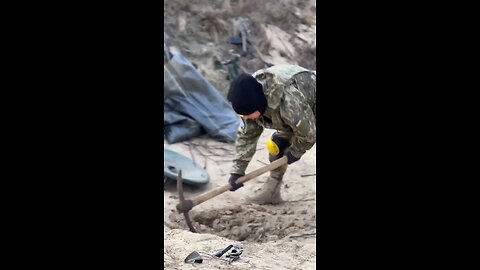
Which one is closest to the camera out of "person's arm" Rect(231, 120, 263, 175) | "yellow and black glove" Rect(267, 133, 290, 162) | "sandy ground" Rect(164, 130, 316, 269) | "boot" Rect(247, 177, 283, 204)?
"sandy ground" Rect(164, 130, 316, 269)

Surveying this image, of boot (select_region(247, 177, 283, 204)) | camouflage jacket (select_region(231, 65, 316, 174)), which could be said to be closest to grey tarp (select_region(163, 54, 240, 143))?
boot (select_region(247, 177, 283, 204))

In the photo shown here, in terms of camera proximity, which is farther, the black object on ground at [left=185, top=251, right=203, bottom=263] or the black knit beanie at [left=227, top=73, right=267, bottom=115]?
the black knit beanie at [left=227, top=73, right=267, bottom=115]

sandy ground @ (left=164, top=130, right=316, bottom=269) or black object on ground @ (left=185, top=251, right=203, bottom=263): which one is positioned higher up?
black object on ground @ (left=185, top=251, right=203, bottom=263)

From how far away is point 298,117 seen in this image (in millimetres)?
3641

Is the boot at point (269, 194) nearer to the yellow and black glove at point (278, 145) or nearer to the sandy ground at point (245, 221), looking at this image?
the sandy ground at point (245, 221)

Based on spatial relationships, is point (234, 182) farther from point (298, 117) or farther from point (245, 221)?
point (298, 117)

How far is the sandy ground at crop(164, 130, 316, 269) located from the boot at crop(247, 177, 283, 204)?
0.24 ft

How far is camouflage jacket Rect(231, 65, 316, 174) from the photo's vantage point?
3645mm

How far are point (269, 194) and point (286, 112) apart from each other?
3.31 ft

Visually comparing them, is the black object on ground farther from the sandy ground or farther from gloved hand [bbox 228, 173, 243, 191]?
gloved hand [bbox 228, 173, 243, 191]
